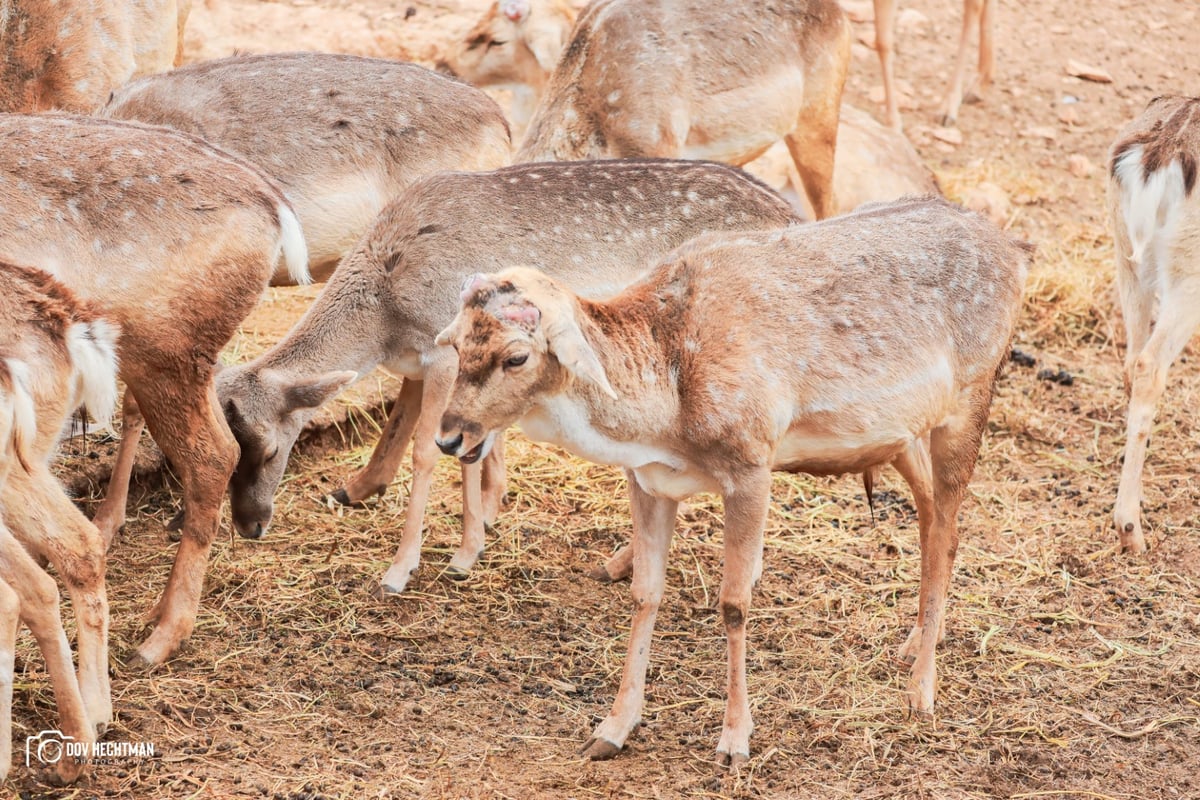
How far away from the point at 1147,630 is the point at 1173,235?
2051 mm

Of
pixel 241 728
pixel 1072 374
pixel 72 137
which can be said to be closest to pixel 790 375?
pixel 241 728

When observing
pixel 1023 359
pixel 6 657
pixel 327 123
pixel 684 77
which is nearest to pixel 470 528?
pixel 327 123

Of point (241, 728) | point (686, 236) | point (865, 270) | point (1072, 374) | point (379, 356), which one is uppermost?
point (865, 270)

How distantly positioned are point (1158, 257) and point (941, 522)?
2537mm

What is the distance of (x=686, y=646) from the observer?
601 centimetres

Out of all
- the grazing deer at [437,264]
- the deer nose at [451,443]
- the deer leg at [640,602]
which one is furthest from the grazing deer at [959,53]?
the deer nose at [451,443]

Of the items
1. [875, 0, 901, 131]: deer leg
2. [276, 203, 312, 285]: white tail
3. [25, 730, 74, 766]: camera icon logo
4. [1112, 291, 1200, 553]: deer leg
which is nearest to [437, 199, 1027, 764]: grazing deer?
[276, 203, 312, 285]: white tail

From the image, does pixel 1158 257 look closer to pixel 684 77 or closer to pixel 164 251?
pixel 684 77

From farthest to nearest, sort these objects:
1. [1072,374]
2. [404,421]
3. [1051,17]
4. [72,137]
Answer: [1051,17] → [1072,374] → [404,421] → [72,137]

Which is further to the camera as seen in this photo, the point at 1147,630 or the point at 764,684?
the point at 1147,630

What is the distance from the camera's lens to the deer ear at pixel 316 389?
588cm

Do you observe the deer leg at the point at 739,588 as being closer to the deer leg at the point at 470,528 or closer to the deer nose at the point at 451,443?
the deer nose at the point at 451,443

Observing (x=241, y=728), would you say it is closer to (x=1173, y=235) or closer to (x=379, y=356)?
(x=379, y=356)

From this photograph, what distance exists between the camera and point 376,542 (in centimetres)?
686
